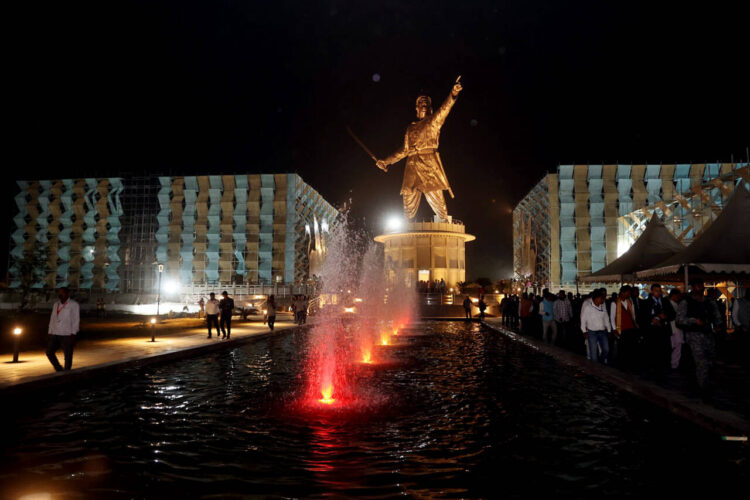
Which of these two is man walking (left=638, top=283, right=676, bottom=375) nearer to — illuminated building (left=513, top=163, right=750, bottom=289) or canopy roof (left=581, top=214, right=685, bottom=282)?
canopy roof (left=581, top=214, right=685, bottom=282)

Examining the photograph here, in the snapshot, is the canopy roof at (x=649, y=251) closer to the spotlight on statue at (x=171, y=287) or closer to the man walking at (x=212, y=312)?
the man walking at (x=212, y=312)

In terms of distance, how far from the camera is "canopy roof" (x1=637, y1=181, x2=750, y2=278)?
12.7 metres

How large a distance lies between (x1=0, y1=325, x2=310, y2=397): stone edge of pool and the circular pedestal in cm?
2852

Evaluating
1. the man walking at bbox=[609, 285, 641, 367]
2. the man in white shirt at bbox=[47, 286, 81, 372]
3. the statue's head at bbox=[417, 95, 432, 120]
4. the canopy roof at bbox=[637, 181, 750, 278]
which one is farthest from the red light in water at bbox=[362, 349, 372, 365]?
the statue's head at bbox=[417, 95, 432, 120]

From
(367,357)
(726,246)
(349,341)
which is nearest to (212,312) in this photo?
(349,341)

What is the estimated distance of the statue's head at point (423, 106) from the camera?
4391cm

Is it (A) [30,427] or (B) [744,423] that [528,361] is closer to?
(B) [744,423]

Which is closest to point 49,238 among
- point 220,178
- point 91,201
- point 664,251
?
point 91,201

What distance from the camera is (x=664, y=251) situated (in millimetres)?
17219

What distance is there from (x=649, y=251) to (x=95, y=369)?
52.3 feet

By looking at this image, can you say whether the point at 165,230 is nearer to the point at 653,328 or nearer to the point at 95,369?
the point at 95,369

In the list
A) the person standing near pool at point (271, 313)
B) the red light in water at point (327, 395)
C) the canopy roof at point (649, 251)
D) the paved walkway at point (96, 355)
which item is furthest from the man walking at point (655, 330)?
the person standing near pool at point (271, 313)

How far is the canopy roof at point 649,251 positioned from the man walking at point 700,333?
949 cm

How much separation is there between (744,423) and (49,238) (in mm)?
66323
